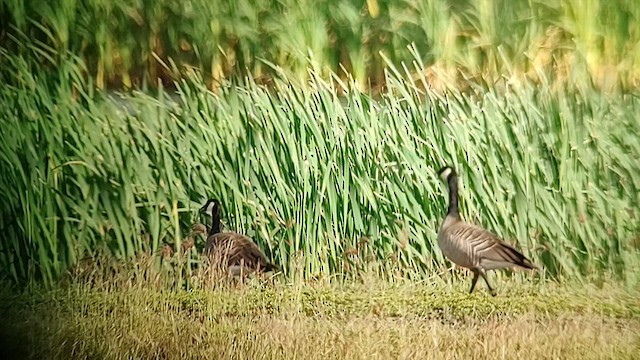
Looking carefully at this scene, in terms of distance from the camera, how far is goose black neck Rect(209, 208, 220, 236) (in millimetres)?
2352

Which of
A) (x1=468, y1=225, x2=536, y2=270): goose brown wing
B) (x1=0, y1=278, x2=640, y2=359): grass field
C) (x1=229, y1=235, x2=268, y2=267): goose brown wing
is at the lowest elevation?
(x1=0, y1=278, x2=640, y2=359): grass field

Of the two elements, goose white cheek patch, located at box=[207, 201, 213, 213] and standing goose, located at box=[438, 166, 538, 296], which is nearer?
standing goose, located at box=[438, 166, 538, 296]

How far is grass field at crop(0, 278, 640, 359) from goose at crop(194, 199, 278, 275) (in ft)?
0.19

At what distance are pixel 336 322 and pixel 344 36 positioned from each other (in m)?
0.81

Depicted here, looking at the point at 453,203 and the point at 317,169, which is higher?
the point at 317,169

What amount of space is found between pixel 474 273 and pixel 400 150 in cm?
40

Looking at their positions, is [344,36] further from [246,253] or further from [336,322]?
[336,322]

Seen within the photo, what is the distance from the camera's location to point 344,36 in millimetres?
2373

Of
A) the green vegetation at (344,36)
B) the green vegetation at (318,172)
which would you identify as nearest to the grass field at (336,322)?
the green vegetation at (318,172)

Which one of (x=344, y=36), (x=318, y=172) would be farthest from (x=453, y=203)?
(x=344, y=36)

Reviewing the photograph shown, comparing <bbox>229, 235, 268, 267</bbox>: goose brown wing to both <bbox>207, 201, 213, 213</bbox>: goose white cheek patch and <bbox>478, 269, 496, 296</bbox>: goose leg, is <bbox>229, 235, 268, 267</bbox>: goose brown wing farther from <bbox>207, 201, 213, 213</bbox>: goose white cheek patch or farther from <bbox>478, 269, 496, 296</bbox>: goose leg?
<bbox>478, 269, 496, 296</bbox>: goose leg

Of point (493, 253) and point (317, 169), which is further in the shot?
point (317, 169)

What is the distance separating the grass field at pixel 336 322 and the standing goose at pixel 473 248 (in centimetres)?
6

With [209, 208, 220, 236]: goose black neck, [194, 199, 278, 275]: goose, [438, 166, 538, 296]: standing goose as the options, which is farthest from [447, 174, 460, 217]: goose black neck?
[209, 208, 220, 236]: goose black neck
